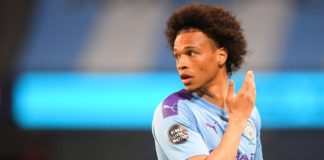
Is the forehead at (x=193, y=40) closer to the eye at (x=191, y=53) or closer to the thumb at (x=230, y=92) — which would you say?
the eye at (x=191, y=53)

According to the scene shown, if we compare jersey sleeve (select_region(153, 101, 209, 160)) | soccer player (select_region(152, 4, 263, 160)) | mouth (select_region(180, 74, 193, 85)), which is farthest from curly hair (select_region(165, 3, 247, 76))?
jersey sleeve (select_region(153, 101, 209, 160))

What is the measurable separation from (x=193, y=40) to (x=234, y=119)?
0.47 metres

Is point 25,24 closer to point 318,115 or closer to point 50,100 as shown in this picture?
point 50,100

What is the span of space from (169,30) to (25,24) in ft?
22.5

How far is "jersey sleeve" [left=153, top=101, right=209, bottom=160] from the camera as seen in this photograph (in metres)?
3.43

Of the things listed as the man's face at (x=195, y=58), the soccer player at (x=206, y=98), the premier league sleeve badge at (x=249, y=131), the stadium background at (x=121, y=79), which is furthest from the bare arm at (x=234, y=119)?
the stadium background at (x=121, y=79)

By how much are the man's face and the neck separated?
4cm

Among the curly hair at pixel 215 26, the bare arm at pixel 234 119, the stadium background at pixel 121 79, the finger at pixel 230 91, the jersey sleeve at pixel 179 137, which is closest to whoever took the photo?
the bare arm at pixel 234 119

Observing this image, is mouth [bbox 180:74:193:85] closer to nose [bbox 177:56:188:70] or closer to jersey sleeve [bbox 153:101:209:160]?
nose [bbox 177:56:188:70]

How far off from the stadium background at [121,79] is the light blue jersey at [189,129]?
15.7 feet

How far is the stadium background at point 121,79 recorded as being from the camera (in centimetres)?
891

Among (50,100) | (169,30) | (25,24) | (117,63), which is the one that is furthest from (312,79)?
(169,30)

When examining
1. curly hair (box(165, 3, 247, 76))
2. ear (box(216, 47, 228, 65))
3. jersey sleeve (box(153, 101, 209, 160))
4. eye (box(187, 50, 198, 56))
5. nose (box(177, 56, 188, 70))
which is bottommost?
jersey sleeve (box(153, 101, 209, 160))

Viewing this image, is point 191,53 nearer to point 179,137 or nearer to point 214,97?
point 214,97
